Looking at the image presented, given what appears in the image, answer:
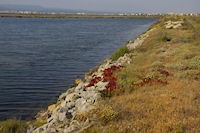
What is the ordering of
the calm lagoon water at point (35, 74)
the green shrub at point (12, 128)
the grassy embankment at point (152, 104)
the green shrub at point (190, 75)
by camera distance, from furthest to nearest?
the calm lagoon water at point (35, 74), the green shrub at point (190, 75), the green shrub at point (12, 128), the grassy embankment at point (152, 104)

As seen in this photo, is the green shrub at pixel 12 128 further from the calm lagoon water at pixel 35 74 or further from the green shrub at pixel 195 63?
the green shrub at pixel 195 63

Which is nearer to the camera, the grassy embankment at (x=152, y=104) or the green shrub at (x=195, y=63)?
the grassy embankment at (x=152, y=104)

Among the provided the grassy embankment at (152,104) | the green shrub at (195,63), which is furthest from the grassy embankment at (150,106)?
the green shrub at (195,63)

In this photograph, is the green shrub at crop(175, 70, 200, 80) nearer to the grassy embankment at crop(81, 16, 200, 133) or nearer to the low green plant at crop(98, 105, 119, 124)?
the grassy embankment at crop(81, 16, 200, 133)

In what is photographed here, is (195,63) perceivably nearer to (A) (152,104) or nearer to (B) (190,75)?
(B) (190,75)

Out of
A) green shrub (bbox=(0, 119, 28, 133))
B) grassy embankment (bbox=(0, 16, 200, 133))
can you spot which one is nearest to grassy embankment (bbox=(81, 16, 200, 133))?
grassy embankment (bbox=(0, 16, 200, 133))

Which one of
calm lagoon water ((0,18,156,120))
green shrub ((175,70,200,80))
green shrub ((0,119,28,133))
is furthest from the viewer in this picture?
calm lagoon water ((0,18,156,120))

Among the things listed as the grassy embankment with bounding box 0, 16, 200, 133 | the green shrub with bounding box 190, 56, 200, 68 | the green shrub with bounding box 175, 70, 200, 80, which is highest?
the green shrub with bounding box 190, 56, 200, 68

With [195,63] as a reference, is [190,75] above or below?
below

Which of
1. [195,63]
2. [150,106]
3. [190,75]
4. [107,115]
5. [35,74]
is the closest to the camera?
[107,115]

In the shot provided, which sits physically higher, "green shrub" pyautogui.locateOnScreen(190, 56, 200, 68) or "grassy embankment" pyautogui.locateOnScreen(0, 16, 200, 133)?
"green shrub" pyautogui.locateOnScreen(190, 56, 200, 68)

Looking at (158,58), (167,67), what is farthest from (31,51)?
(167,67)

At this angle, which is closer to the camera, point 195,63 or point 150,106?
point 150,106

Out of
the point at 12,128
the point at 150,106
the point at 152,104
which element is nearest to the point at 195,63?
the point at 152,104
